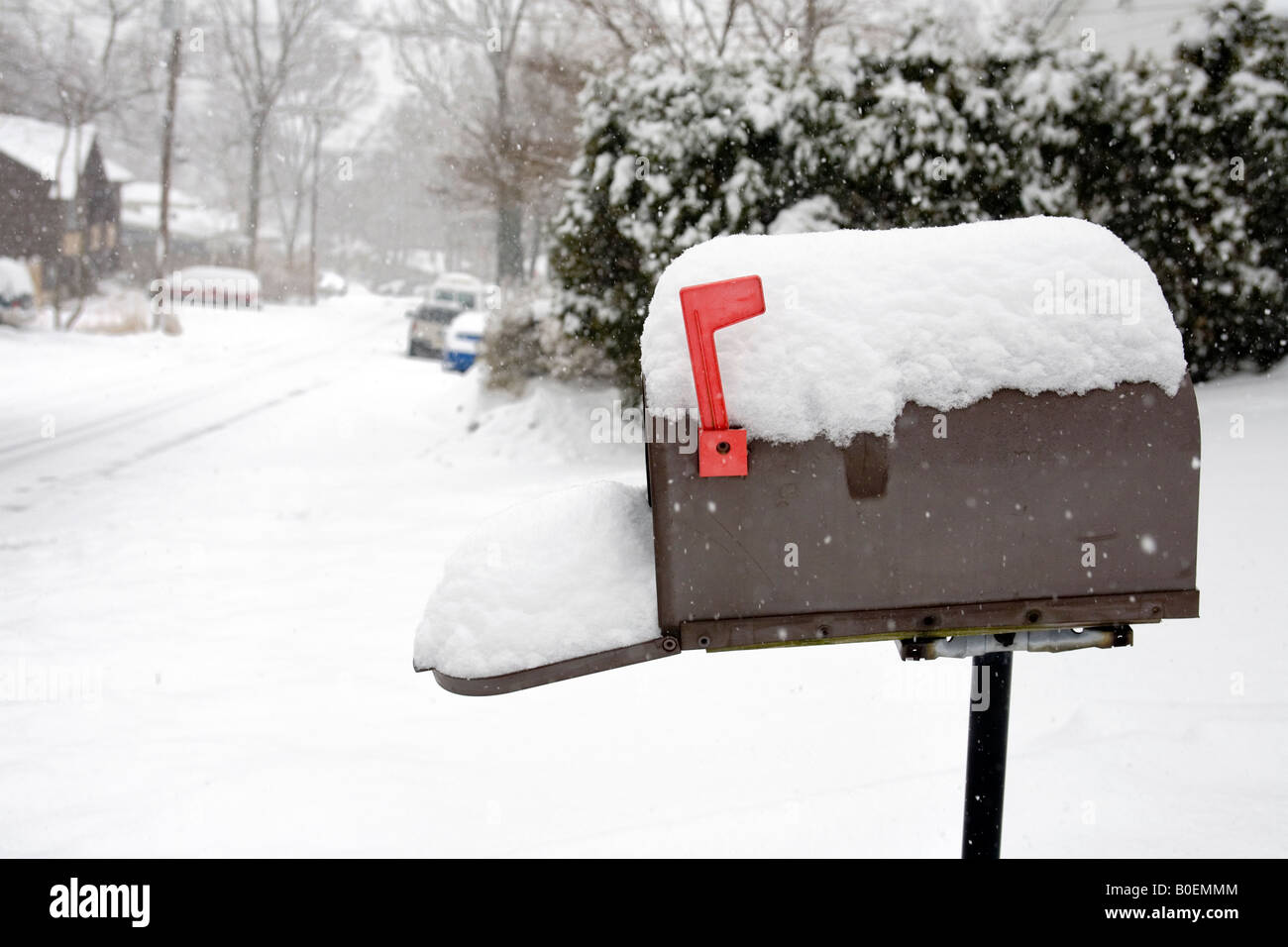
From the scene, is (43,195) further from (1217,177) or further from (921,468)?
(921,468)

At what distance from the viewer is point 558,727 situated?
399 centimetres

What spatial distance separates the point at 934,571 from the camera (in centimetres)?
167

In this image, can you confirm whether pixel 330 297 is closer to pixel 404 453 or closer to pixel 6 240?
pixel 6 240

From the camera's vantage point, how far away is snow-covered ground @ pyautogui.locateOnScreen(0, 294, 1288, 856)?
10.3 ft

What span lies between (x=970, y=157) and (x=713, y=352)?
7.53 metres

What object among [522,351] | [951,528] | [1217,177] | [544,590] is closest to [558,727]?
[544,590]

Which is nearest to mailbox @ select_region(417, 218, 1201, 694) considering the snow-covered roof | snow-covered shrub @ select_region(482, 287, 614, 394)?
snow-covered shrub @ select_region(482, 287, 614, 394)

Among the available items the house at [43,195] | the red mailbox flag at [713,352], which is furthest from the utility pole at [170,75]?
the red mailbox flag at [713,352]

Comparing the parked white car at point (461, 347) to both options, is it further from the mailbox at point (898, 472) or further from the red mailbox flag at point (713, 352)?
the red mailbox flag at point (713, 352)

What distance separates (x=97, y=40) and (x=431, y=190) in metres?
16.8

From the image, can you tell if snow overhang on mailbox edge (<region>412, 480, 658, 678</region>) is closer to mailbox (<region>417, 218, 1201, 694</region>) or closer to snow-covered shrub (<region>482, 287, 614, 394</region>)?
mailbox (<region>417, 218, 1201, 694</region>)

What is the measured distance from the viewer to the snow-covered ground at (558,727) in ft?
10.3

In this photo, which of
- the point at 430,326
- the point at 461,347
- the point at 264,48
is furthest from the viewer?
the point at 264,48

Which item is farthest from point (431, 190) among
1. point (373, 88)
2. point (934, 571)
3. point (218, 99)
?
point (218, 99)
